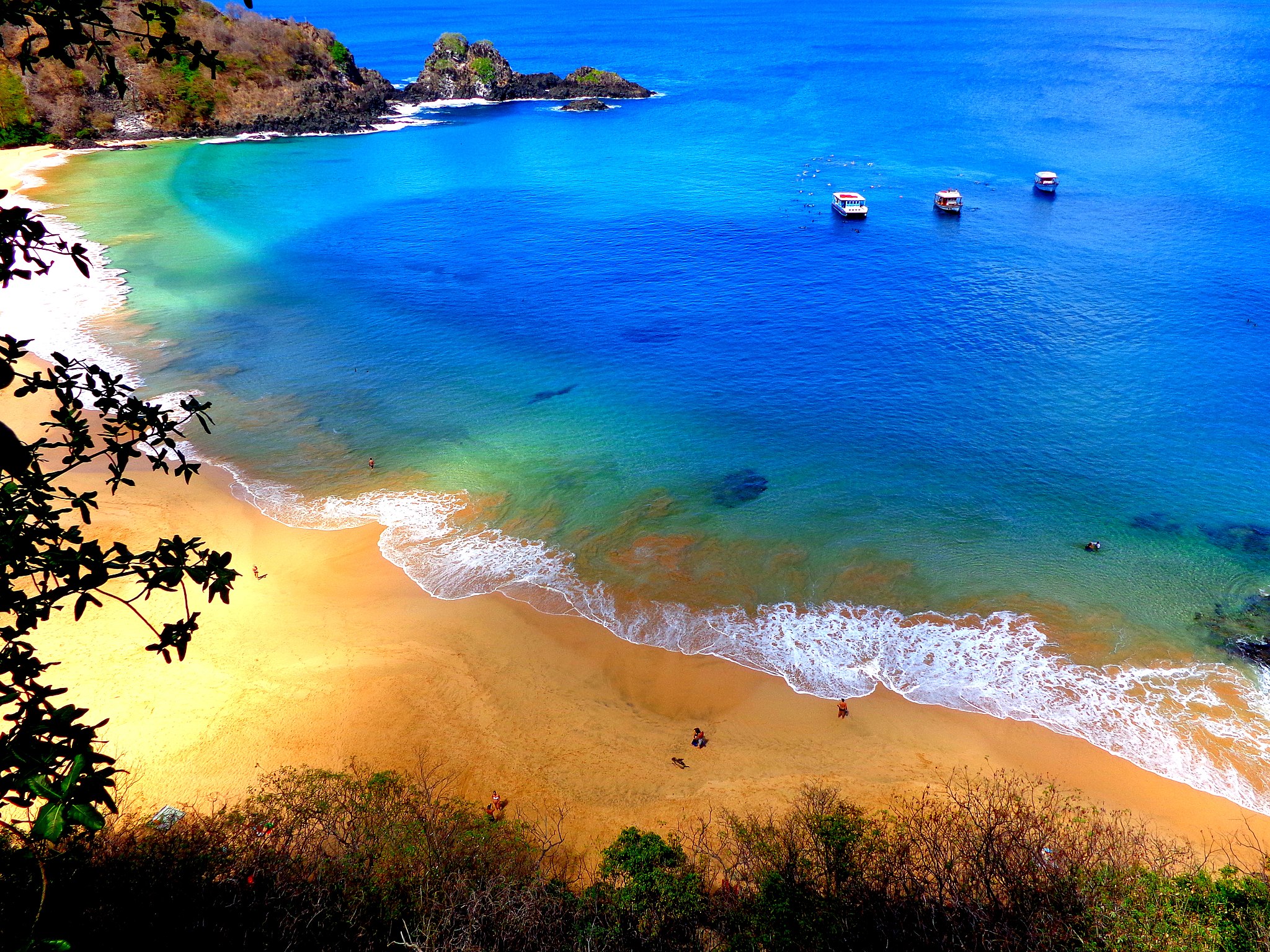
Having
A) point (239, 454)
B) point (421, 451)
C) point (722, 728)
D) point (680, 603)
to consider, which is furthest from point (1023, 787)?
point (239, 454)


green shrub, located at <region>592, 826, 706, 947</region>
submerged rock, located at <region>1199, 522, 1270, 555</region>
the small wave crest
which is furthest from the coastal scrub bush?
submerged rock, located at <region>1199, 522, 1270, 555</region>

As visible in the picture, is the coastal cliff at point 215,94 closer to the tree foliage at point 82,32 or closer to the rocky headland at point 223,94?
the rocky headland at point 223,94

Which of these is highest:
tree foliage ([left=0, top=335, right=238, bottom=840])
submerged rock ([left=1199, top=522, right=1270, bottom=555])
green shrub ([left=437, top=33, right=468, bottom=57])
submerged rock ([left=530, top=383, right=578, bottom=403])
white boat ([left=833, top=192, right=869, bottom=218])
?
green shrub ([left=437, top=33, right=468, bottom=57])

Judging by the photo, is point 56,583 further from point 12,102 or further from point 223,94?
point 223,94

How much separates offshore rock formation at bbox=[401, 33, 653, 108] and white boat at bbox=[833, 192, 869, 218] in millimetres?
67379

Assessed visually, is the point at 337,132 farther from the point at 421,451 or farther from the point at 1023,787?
the point at 1023,787

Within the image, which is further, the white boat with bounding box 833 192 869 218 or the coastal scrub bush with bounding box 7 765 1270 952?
the white boat with bounding box 833 192 869 218

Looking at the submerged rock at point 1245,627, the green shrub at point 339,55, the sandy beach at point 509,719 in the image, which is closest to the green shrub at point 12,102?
the green shrub at point 339,55

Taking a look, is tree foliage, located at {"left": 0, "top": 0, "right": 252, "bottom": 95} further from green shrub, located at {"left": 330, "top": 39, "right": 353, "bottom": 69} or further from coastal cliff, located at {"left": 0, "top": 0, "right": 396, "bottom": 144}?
green shrub, located at {"left": 330, "top": 39, "right": 353, "bottom": 69}

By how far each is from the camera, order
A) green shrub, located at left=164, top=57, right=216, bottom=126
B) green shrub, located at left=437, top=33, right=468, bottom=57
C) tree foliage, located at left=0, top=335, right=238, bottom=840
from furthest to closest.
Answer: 1. green shrub, located at left=437, top=33, right=468, bottom=57
2. green shrub, located at left=164, top=57, right=216, bottom=126
3. tree foliage, located at left=0, top=335, right=238, bottom=840

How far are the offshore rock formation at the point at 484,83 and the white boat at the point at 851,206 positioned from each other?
221ft

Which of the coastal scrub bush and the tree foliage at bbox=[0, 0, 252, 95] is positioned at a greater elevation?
the tree foliage at bbox=[0, 0, 252, 95]

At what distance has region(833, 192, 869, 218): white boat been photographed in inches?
2766

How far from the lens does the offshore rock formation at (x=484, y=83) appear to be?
126375mm
